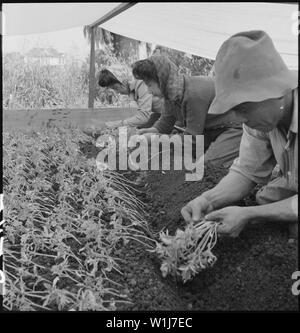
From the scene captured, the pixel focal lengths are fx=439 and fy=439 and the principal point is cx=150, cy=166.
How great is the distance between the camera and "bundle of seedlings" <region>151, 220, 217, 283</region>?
57.3 inches

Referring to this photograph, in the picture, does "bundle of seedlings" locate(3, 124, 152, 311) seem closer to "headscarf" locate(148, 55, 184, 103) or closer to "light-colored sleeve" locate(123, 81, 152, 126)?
"light-colored sleeve" locate(123, 81, 152, 126)

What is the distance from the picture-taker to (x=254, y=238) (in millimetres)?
1618

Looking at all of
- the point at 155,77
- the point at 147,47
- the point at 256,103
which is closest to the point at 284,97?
the point at 256,103

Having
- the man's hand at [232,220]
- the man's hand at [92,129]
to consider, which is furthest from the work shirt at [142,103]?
the man's hand at [232,220]

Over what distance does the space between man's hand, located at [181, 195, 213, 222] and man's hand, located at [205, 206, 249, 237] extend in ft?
0.31

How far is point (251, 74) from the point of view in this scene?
1307mm

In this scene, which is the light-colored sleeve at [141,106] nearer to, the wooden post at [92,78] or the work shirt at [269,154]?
the wooden post at [92,78]

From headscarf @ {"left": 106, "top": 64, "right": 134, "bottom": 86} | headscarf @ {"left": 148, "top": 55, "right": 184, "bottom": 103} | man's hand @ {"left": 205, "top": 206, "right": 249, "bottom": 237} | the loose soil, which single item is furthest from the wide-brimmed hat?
headscarf @ {"left": 106, "top": 64, "right": 134, "bottom": 86}

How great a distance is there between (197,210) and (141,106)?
151cm

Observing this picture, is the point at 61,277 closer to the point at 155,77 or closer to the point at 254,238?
the point at 254,238

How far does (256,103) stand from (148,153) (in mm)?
1287

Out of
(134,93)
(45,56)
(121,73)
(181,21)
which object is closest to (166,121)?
(134,93)

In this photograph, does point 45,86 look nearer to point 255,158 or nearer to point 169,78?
point 169,78

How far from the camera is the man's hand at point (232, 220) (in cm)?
154
